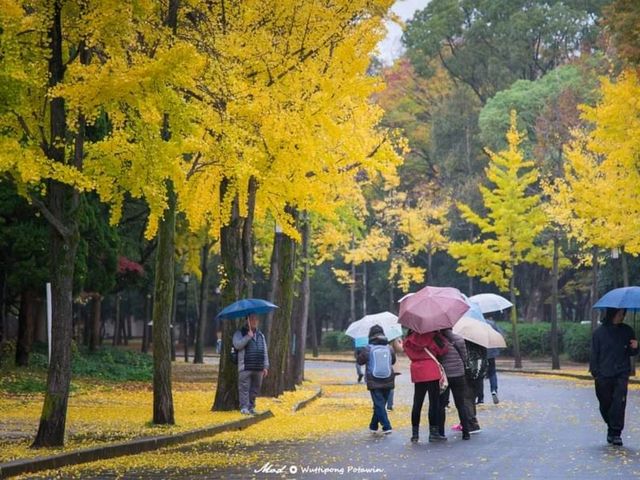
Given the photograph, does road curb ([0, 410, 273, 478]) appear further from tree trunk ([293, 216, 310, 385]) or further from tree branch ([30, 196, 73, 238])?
tree trunk ([293, 216, 310, 385])

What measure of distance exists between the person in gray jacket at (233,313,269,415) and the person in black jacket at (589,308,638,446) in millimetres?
6843

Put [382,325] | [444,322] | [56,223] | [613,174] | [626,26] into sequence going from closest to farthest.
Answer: [56,223]
[444,322]
[382,325]
[626,26]
[613,174]

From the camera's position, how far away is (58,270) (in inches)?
601

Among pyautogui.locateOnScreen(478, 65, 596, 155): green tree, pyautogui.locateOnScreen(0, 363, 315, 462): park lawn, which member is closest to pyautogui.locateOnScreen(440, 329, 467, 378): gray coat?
pyautogui.locateOnScreen(0, 363, 315, 462): park lawn

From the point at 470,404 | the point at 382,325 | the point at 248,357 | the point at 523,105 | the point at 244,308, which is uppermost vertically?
the point at 523,105

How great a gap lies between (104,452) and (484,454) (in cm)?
459

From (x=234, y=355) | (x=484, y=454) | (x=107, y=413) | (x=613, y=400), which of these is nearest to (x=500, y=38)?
(x=234, y=355)

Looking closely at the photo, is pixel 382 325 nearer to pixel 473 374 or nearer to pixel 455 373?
pixel 473 374

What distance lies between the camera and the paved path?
12.9 metres

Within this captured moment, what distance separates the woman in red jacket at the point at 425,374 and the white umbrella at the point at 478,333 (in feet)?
8.32

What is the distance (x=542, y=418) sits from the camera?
21.8 m

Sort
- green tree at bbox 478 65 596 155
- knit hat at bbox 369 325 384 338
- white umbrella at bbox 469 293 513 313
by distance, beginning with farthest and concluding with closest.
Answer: green tree at bbox 478 65 596 155, white umbrella at bbox 469 293 513 313, knit hat at bbox 369 325 384 338

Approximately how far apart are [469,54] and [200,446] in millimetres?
57413

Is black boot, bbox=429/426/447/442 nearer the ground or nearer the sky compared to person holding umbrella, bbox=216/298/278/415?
nearer the ground
